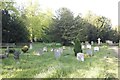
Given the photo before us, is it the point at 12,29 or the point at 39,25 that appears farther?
the point at 39,25

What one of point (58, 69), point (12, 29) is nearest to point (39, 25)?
point (12, 29)

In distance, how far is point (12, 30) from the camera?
132ft

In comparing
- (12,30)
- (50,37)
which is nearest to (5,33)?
(12,30)

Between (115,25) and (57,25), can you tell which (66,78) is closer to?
(57,25)

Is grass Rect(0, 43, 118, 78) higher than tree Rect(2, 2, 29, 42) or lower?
lower

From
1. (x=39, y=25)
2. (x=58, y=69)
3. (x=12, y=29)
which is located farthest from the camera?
(x=39, y=25)

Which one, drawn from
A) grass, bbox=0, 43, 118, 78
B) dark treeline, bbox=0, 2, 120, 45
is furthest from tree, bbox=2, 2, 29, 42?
grass, bbox=0, 43, 118, 78

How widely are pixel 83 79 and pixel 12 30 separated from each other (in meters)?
31.5

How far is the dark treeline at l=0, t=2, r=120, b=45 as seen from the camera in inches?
1598

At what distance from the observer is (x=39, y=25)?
1847 inches

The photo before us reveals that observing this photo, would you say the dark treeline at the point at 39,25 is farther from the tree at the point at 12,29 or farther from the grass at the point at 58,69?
the grass at the point at 58,69

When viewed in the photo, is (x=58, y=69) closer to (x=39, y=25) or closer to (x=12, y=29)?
(x=12, y=29)

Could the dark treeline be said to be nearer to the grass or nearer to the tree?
the tree

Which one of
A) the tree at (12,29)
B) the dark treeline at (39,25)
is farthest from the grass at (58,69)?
the dark treeline at (39,25)
